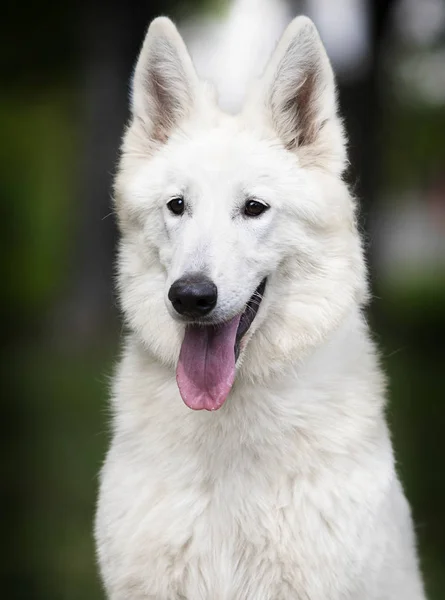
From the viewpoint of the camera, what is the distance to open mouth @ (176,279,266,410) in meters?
3.19

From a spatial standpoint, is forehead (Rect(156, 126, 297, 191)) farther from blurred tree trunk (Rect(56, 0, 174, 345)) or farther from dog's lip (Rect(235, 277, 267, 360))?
blurred tree trunk (Rect(56, 0, 174, 345))

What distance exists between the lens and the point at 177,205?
11.0ft

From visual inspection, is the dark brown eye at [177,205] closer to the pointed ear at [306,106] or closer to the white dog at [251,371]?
the white dog at [251,371]

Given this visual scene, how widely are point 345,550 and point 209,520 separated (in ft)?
1.73

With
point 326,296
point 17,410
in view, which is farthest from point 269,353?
point 17,410

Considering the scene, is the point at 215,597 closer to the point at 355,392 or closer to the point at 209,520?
→ the point at 209,520

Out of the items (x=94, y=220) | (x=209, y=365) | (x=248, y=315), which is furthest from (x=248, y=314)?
(x=94, y=220)

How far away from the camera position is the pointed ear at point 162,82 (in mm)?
3414

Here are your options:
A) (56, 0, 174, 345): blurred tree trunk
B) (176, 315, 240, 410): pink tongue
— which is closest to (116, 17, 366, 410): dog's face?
(176, 315, 240, 410): pink tongue

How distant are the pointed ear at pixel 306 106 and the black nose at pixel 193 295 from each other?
801mm

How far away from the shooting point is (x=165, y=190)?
3.40 meters

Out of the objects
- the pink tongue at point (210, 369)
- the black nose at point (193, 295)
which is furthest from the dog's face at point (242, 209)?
the black nose at point (193, 295)

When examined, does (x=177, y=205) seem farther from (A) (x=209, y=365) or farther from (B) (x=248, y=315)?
(A) (x=209, y=365)

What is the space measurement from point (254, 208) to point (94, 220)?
8.01m
